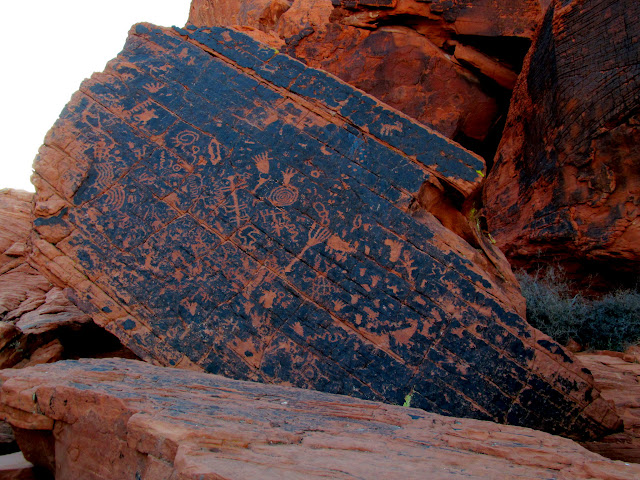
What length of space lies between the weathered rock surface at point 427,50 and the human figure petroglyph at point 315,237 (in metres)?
3.90

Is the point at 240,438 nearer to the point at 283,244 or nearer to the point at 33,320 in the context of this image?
the point at 283,244

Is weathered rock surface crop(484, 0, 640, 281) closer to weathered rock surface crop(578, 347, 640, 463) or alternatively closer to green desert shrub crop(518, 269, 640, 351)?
green desert shrub crop(518, 269, 640, 351)

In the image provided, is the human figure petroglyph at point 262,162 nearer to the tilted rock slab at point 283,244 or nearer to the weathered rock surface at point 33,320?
the tilted rock slab at point 283,244

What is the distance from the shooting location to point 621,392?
335 cm

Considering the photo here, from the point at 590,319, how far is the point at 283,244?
3653 millimetres

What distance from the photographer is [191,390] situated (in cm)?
205

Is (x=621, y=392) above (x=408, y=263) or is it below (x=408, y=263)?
below

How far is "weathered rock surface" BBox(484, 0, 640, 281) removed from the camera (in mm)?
4742

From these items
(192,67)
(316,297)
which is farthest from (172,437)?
(192,67)

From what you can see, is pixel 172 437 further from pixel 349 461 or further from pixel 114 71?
pixel 114 71

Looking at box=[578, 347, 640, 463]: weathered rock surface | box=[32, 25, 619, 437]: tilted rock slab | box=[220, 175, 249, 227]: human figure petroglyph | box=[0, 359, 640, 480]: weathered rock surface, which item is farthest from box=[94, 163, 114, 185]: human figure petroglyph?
box=[578, 347, 640, 463]: weathered rock surface

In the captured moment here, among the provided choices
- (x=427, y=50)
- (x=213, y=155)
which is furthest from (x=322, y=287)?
(x=427, y=50)

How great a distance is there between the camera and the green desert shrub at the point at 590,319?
4.57 m

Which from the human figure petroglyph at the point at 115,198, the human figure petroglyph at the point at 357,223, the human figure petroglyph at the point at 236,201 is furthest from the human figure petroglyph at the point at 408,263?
the human figure petroglyph at the point at 115,198
